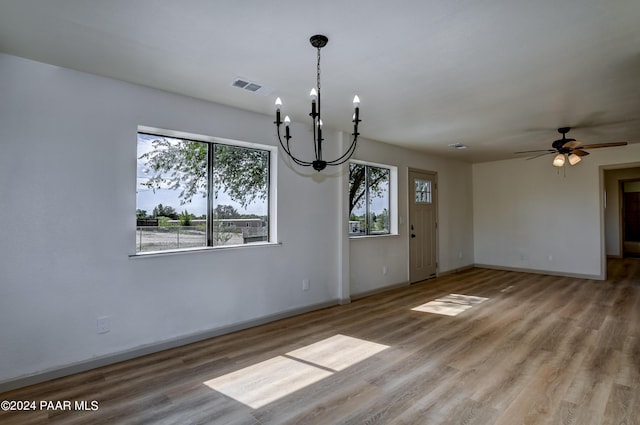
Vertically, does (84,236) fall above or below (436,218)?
below

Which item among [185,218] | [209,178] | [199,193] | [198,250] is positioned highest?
[209,178]

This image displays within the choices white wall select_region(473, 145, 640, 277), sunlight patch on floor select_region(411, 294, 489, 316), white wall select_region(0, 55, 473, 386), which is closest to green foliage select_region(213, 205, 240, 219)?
A: white wall select_region(0, 55, 473, 386)

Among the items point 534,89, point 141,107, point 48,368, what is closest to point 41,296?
point 48,368

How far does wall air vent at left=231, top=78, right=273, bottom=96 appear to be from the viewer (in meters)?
3.18

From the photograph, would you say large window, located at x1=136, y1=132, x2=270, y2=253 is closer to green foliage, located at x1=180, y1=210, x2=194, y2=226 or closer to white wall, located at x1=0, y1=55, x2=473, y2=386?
green foliage, located at x1=180, y1=210, x2=194, y2=226

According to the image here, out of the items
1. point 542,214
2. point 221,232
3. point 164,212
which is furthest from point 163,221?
point 542,214

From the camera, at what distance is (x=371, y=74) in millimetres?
3041

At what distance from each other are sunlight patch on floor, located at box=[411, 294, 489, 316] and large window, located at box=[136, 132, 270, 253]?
2.51 metres

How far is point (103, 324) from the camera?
301cm

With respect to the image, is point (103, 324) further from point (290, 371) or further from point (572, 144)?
point (572, 144)

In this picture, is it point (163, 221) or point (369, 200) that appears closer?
point (163, 221)

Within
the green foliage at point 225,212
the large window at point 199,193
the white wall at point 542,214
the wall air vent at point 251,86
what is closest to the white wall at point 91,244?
the large window at point 199,193

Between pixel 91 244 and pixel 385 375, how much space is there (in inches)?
109

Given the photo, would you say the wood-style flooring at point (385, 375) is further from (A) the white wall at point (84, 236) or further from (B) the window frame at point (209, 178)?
(B) the window frame at point (209, 178)
